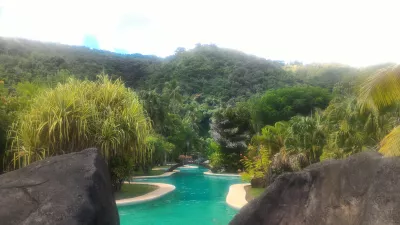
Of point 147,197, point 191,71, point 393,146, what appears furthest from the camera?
point 191,71

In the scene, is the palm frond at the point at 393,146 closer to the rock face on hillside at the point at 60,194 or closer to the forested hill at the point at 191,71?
the rock face on hillside at the point at 60,194

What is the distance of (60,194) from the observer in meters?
5.03

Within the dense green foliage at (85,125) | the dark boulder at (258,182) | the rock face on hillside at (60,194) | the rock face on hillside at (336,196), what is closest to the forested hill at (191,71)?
the dark boulder at (258,182)

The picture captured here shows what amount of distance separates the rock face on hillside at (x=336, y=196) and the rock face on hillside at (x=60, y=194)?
2.00m

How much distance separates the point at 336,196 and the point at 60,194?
11.9 ft

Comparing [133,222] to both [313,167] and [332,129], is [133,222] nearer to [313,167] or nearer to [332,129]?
[313,167]

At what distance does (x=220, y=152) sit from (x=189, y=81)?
33.8 m

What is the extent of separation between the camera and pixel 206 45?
3226 inches

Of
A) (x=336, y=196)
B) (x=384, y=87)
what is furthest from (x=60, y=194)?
(x=384, y=87)

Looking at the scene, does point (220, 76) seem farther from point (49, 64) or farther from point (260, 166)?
point (260, 166)

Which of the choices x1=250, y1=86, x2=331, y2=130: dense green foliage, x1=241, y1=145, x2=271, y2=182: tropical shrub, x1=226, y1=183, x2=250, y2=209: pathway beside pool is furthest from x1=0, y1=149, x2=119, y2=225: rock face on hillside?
x1=250, y1=86, x2=331, y2=130: dense green foliage

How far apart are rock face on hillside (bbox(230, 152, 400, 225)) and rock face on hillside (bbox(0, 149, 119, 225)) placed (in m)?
2.00

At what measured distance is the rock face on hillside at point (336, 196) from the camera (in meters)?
4.45

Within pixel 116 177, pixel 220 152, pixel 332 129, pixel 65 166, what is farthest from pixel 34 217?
pixel 220 152
